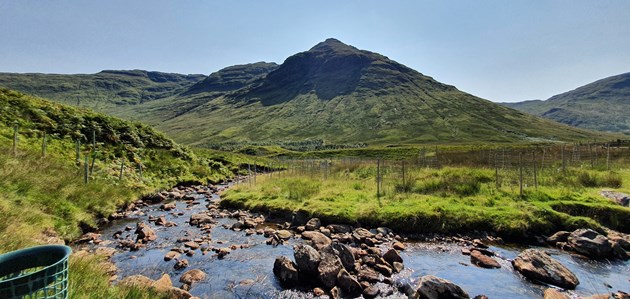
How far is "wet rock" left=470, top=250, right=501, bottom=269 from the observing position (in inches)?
585

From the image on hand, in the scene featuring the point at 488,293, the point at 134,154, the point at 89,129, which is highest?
the point at 89,129

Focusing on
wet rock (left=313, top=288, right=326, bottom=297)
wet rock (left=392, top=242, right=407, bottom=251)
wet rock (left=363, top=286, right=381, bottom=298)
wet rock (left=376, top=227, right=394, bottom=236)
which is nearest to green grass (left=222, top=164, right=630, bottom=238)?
wet rock (left=376, top=227, right=394, bottom=236)

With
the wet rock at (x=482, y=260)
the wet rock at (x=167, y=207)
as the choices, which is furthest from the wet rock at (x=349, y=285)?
the wet rock at (x=167, y=207)

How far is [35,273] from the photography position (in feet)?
13.4

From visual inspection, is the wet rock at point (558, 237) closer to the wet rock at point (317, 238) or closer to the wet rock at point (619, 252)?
the wet rock at point (619, 252)

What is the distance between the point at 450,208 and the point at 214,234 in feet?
47.7

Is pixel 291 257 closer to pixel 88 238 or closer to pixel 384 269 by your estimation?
pixel 384 269

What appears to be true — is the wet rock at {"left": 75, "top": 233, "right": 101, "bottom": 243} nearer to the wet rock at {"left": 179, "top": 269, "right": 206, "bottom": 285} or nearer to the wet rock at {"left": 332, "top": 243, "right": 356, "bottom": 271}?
the wet rock at {"left": 179, "top": 269, "right": 206, "bottom": 285}

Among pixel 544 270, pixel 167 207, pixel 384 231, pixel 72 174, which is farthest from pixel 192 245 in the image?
pixel 544 270

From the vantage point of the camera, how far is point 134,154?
122 feet

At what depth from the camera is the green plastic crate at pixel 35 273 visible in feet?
13.2

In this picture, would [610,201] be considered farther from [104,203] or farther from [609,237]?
[104,203]

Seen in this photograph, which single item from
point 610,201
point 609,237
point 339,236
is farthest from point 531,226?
point 339,236

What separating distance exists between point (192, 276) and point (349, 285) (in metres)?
6.16
